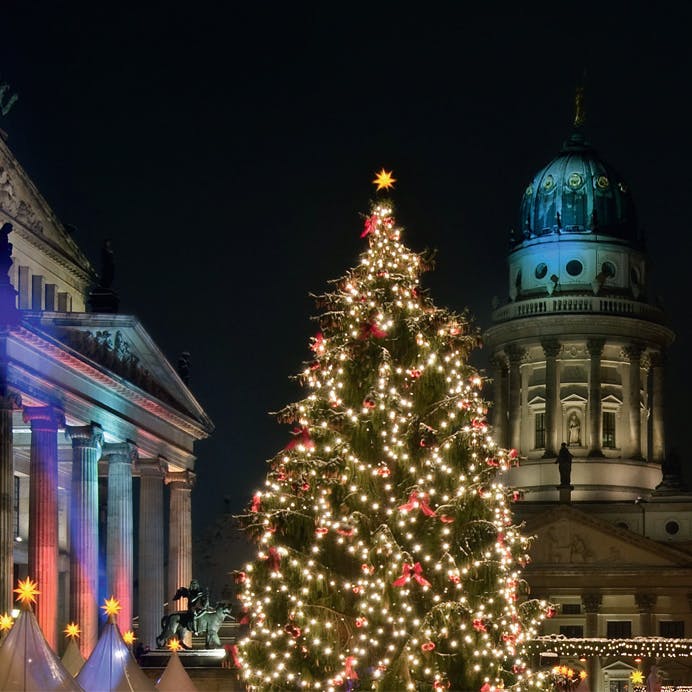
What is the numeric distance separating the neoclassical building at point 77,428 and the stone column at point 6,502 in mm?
40

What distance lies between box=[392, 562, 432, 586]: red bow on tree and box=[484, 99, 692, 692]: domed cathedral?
87881mm

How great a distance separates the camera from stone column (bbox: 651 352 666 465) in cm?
13050

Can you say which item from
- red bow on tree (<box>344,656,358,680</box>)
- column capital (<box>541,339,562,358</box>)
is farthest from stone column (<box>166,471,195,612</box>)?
column capital (<box>541,339,562,358</box>)

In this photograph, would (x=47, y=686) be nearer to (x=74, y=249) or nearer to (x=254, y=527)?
(x=254, y=527)

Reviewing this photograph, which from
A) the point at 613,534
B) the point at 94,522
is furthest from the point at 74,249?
the point at 613,534

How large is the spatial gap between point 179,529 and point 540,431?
197 feet

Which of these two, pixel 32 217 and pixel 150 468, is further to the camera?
pixel 150 468

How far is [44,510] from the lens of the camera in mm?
55438

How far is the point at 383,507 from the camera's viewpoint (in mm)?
35156

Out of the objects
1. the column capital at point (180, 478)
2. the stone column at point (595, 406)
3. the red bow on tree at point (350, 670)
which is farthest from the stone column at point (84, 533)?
the stone column at point (595, 406)

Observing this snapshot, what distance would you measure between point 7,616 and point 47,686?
36.5ft

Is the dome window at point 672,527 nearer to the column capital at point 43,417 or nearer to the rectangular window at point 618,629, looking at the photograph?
the rectangular window at point 618,629

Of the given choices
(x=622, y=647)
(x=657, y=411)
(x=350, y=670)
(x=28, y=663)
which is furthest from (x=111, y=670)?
(x=657, y=411)

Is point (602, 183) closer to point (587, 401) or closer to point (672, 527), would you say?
point (587, 401)
